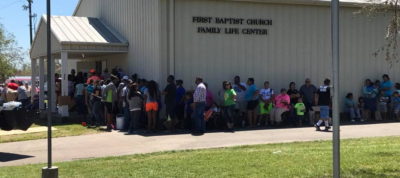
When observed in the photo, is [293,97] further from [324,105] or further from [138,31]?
[138,31]

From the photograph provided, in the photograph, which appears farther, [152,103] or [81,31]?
[81,31]

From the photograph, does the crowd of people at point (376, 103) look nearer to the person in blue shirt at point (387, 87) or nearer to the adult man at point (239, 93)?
the person in blue shirt at point (387, 87)

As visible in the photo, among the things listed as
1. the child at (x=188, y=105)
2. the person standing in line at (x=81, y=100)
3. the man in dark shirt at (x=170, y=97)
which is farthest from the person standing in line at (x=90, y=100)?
the child at (x=188, y=105)

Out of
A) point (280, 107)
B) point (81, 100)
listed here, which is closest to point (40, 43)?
point (81, 100)

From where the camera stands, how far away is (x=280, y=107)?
17906 mm

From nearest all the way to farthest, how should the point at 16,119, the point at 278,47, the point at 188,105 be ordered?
1. the point at 16,119
2. the point at 188,105
3. the point at 278,47

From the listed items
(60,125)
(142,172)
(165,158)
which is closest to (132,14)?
(60,125)

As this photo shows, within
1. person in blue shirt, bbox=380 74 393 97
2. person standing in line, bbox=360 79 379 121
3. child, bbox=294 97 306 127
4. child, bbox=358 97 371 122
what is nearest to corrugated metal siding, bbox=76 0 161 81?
child, bbox=294 97 306 127

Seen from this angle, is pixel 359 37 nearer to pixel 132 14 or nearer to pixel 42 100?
pixel 132 14

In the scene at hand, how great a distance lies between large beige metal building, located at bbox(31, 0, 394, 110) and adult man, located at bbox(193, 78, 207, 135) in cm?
250

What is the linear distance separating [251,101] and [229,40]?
8.02ft

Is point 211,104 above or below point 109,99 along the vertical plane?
below

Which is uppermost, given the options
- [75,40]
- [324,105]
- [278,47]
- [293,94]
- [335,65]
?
[75,40]

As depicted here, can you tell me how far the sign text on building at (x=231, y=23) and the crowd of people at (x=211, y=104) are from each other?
1866mm
